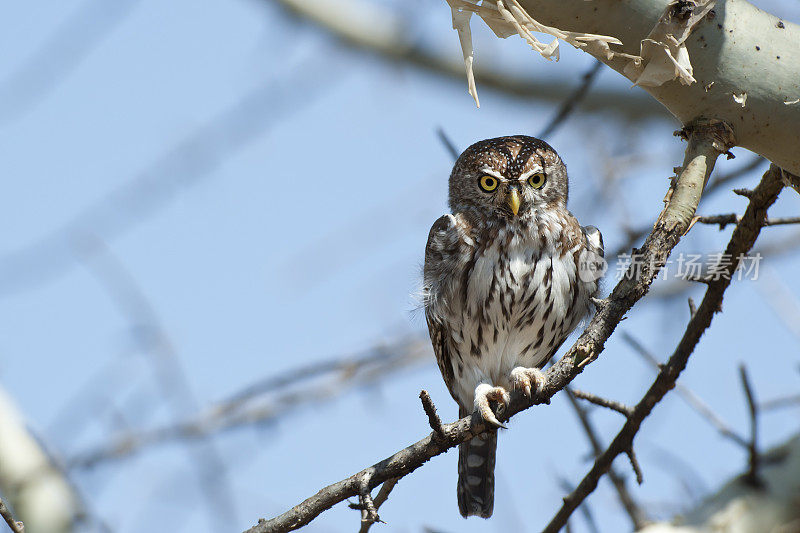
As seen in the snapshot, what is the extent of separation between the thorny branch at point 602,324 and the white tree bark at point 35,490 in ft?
6.91

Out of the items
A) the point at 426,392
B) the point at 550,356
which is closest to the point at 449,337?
the point at 550,356

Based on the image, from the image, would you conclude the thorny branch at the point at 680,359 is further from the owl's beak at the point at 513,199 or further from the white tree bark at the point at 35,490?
the white tree bark at the point at 35,490

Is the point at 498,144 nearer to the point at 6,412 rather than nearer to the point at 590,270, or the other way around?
the point at 590,270

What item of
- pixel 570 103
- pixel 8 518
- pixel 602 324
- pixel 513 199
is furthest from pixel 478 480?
pixel 8 518

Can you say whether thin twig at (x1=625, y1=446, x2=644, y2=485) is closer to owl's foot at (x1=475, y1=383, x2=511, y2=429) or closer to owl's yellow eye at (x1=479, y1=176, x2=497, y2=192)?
owl's foot at (x1=475, y1=383, x2=511, y2=429)

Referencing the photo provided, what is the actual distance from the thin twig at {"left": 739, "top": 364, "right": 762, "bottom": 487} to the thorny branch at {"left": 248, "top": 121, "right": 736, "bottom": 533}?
2.08 feet

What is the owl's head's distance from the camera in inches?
165

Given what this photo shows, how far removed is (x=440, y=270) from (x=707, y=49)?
1.82m

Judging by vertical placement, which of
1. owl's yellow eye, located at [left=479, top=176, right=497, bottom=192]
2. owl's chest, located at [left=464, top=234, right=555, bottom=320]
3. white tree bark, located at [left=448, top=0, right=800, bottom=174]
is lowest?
white tree bark, located at [left=448, top=0, right=800, bottom=174]

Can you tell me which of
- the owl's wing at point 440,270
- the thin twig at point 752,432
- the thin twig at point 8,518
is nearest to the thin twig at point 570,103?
the owl's wing at point 440,270

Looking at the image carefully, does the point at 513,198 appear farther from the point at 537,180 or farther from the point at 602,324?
the point at 602,324

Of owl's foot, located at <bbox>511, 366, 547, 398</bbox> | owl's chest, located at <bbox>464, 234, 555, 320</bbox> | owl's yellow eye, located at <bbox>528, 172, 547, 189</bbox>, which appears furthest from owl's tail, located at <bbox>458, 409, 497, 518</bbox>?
owl's yellow eye, located at <bbox>528, 172, 547, 189</bbox>

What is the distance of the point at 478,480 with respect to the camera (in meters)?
4.55

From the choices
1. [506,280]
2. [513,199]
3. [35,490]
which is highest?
[513,199]
